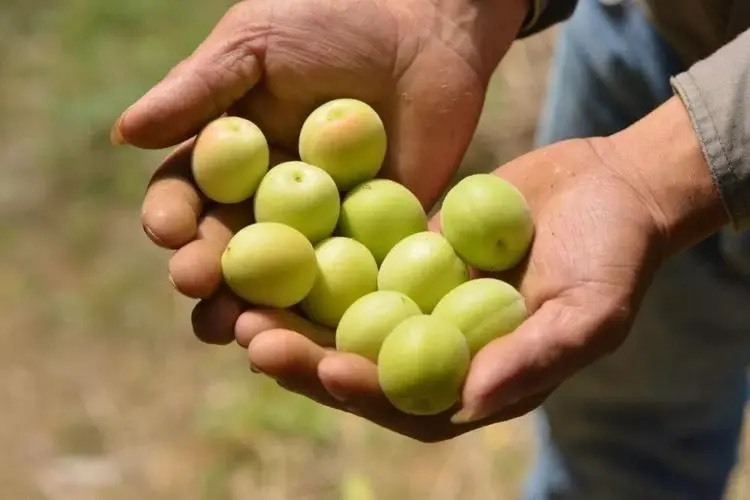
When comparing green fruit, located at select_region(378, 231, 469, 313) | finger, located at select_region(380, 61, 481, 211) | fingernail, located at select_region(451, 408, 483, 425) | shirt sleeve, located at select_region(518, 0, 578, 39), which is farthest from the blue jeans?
fingernail, located at select_region(451, 408, 483, 425)

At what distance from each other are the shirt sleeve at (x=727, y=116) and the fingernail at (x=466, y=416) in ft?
0.81

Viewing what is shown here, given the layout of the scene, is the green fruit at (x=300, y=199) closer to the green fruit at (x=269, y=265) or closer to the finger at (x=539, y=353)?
the green fruit at (x=269, y=265)

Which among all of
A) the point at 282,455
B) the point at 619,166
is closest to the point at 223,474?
the point at 282,455

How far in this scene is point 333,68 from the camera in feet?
2.92

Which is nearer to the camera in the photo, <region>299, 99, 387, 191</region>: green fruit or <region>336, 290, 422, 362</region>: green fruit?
<region>336, 290, 422, 362</region>: green fruit

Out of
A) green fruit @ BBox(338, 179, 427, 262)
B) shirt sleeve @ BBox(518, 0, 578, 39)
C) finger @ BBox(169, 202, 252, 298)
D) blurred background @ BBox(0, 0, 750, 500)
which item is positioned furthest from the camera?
blurred background @ BBox(0, 0, 750, 500)

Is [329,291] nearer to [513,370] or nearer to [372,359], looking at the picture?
[372,359]

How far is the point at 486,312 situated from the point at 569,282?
0.21 ft

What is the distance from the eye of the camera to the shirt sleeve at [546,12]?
3.18 ft

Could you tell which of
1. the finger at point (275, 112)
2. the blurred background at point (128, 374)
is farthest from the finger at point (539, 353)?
the blurred background at point (128, 374)

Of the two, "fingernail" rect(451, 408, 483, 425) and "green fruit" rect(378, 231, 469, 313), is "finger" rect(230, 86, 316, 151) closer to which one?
"green fruit" rect(378, 231, 469, 313)

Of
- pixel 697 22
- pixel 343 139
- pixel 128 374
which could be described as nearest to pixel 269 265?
pixel 343 139

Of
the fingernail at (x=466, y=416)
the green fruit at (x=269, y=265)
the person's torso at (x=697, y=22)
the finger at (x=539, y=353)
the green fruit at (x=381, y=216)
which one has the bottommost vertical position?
the fingernail at (x=466, y=416)

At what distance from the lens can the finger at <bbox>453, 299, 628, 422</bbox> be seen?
651mm
